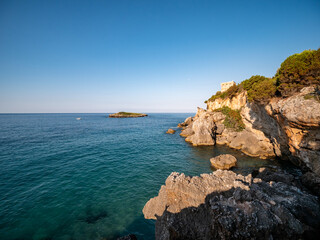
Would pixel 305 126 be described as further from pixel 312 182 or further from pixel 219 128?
pixel 219 128

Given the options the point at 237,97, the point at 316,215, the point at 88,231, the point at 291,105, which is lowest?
the point at 88,231

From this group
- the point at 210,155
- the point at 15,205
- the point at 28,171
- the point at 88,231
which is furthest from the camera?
the point at 210,155

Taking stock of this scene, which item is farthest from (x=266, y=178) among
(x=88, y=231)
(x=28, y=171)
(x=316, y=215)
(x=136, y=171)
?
(x=28, y=171)

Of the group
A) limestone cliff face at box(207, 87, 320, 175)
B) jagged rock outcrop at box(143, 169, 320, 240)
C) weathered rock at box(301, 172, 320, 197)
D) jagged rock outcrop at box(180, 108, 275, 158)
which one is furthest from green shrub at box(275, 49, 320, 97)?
jagged rock outcrop at box(180, 108, 275, 158)

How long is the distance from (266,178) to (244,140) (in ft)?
54.0

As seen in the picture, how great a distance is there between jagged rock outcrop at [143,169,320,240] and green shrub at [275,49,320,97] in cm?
1171

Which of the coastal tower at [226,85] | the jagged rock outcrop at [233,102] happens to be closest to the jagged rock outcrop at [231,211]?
the jagged rock outcrop at [233,102]

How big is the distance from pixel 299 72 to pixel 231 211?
684 inches

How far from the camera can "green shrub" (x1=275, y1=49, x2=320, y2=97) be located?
43.9 ft

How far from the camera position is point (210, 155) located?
26.0 m

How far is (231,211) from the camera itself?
6.22 meters

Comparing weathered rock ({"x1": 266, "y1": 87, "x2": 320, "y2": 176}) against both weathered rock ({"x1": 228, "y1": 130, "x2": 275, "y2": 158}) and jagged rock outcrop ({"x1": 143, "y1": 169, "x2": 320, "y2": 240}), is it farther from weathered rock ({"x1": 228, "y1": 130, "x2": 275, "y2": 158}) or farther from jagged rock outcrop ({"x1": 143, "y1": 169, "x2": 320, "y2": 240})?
weathered rock ({"x1": 228, "y1": 130, "x2": 275, "y2": 158})

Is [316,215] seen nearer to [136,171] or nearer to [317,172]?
[317,172]

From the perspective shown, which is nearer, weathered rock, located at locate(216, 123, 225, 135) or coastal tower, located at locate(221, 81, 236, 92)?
weathered rock, located at locate(216, 123, 225, 135)
